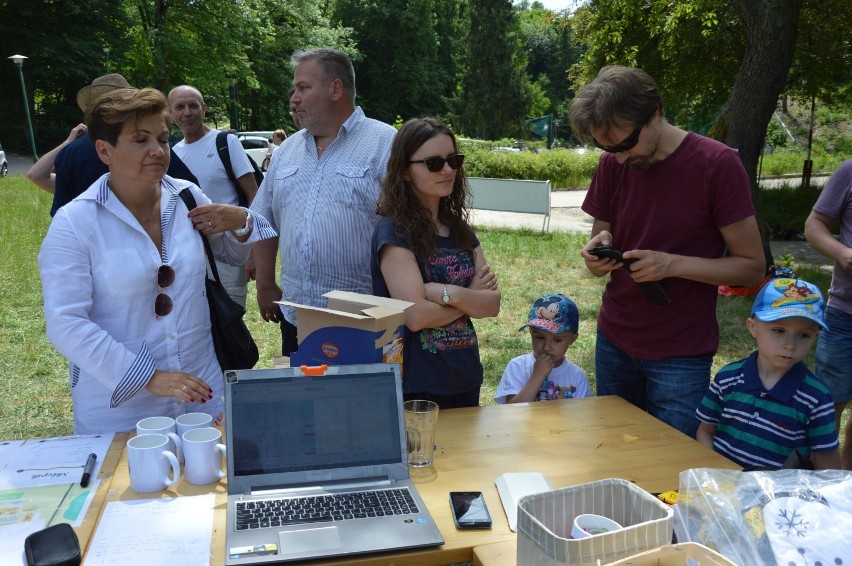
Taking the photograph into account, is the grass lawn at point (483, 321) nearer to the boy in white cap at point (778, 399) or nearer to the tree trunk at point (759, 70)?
the tree trunk at point (759, 70)

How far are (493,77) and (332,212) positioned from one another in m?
38.1

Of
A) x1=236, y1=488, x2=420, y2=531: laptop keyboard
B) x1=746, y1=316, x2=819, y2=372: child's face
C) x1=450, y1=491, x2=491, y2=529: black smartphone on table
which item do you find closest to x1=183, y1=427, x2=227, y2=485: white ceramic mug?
x1=236, y1=488, x2=420, y2=531: laptop keyboard

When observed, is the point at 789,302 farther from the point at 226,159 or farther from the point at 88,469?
the point at 226,159

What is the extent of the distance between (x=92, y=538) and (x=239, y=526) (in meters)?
0.33

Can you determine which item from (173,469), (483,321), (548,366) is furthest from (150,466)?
(483,321)

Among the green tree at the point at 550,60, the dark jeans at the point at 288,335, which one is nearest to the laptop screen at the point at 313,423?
the dark jeans at the point at 288,335

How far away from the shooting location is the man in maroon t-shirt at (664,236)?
2242 mm

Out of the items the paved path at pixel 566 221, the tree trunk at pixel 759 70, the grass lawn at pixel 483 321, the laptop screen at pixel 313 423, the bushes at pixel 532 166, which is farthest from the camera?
the bushes at pixel 532 166

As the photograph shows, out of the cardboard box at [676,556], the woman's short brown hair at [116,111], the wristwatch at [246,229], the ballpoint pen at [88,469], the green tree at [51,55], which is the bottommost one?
the ballpoint pen at [88,469]

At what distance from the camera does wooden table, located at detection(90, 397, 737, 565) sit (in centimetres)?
160

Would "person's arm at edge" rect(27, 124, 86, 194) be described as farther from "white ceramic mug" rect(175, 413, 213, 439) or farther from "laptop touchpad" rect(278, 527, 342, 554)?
"laptop touchpad" rect(278, 527, 342, 554)

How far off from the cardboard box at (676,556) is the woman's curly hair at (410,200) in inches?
56.2

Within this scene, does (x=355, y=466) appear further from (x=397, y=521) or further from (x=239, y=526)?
(x=239, y=526)

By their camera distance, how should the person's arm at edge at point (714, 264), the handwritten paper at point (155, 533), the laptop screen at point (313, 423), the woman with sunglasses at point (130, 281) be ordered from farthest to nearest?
the person's arm at edge at point (714, 264)
the woman with sunglasses at point (130, 281)
the laptop screen at point (313, 423)
the handwritten paper at point (155, 533)
